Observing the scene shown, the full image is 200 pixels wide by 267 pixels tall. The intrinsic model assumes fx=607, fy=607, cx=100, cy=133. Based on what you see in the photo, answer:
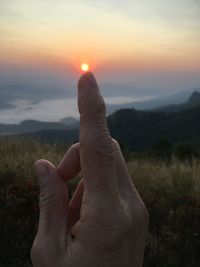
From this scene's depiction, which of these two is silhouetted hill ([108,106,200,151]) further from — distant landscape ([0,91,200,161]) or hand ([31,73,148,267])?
hand ([31,73,148,267])

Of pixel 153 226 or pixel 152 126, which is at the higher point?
pixel 152 126

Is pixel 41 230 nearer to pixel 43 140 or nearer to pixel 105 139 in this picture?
pixel 105 139

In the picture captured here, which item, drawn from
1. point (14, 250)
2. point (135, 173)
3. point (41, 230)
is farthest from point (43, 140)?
point (41, 230)

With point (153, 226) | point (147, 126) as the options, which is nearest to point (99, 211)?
point (153, 226)

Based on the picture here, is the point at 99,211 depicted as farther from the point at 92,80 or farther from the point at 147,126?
the point at 147,126

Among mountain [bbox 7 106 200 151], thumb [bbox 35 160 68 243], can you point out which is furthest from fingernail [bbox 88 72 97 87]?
mountain [bbox 7 106 200 151]

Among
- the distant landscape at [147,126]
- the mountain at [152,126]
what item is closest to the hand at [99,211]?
the distant landscape at [147,126]
